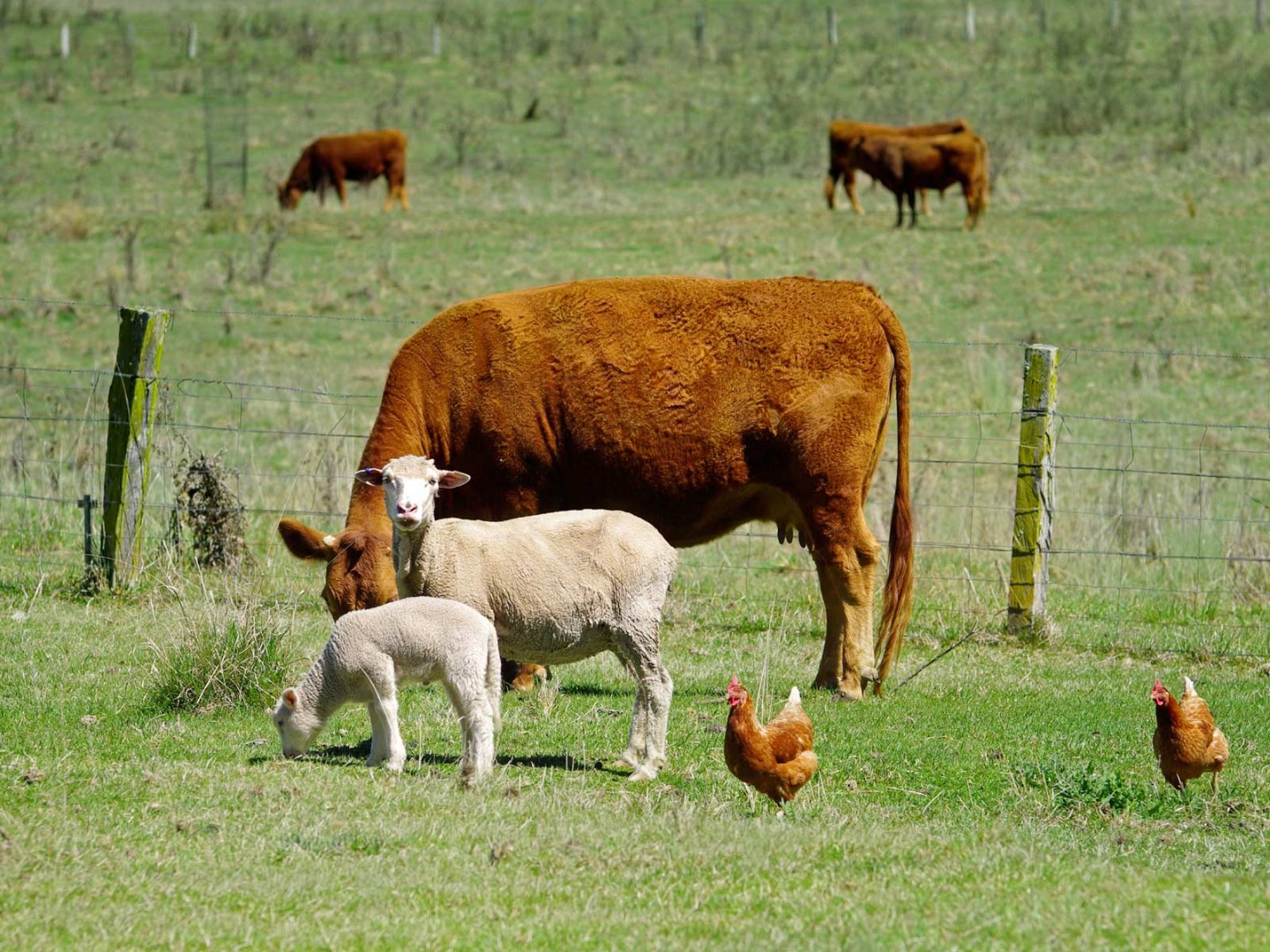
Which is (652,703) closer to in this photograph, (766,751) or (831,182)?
(766,751)

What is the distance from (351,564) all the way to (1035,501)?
16.0 feet

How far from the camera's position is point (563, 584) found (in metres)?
7.18

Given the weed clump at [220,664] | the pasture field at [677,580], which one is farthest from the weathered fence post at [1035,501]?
the weed clump at [220,664]

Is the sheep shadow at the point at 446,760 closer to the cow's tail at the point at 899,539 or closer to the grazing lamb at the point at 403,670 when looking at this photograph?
the grazing lamb at the point at 403,670

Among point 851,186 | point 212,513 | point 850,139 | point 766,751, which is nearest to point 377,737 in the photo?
point 766,751

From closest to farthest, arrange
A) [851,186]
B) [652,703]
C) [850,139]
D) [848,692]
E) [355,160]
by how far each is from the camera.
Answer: [652,703] → [848,692] → [850,139] → [851,186] → [355,160]

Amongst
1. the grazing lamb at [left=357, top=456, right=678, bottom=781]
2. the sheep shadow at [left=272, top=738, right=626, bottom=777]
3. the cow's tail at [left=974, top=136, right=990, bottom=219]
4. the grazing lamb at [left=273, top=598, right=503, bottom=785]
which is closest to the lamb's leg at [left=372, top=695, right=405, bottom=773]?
the grazing lamb at [left=273, top=598, right=503, bottom=785]

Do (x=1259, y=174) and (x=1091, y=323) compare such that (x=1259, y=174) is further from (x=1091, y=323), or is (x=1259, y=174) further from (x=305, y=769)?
(x=305, y=769)

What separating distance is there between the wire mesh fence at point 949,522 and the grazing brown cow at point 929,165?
12.3 meters

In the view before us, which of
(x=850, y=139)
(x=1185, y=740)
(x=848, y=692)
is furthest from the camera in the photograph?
(x=850, y=139)

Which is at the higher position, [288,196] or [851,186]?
[851,186]

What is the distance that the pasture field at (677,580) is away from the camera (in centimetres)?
540

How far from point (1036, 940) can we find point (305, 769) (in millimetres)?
3251

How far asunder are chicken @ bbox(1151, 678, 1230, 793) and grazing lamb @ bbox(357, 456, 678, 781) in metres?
2.09
